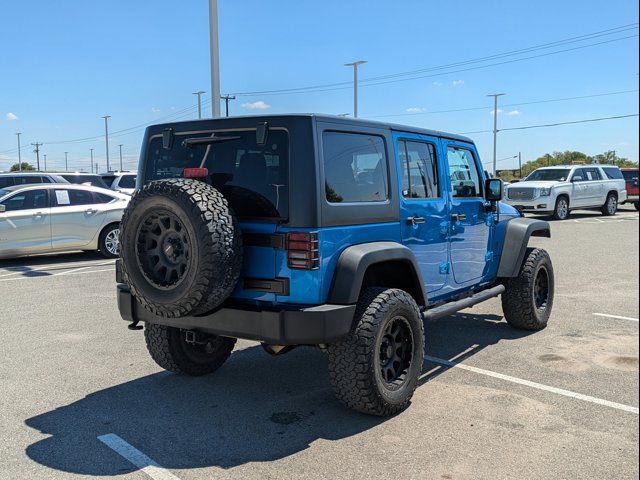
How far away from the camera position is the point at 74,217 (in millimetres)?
11820

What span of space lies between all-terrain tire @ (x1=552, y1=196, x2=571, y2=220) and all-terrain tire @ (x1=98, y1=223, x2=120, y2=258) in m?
14.9

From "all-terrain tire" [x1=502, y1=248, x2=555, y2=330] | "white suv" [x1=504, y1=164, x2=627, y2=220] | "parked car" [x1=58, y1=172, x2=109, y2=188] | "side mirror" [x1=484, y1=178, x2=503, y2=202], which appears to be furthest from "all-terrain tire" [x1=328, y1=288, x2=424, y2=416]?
"white suv" [x1=504, y1=164, x2=627, y2=220]

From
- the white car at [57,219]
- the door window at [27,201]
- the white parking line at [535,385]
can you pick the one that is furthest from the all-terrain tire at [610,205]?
the white parking line at [535,385]

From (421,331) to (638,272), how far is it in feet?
11.4

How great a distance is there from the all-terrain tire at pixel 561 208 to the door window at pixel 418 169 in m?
17.3

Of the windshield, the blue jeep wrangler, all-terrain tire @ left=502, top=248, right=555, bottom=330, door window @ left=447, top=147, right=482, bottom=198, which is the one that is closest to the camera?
the blue jeep wrangler

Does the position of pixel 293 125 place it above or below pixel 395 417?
above

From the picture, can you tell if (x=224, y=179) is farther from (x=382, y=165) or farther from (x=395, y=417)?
(x=395, y=417)

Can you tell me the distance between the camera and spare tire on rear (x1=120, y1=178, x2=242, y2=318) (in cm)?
364

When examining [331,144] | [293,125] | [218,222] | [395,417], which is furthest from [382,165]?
[395,417]

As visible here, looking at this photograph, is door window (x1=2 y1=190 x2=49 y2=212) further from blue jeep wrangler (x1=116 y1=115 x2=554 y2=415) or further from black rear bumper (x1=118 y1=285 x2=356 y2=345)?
black rear bumper (x1=118 y1=285 x2=356 y2=345)

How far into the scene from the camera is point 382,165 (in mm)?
4531

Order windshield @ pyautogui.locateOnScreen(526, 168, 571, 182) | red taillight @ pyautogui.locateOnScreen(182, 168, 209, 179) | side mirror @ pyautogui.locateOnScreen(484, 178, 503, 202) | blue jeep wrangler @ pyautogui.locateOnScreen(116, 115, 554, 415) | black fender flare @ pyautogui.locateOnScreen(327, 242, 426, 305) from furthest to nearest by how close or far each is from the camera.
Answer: windshield @ pyautogui.locateOnScreen(526, 168, 571, 182) < side mirror @ pyautogui.locateOnScreen(484, 178, 503, 202) < red taillight @ pyautogui.locateOnScreen(182, 168, 209, 179) < black fender flare @ pyautogui.locateOnScreen(327, 242, 426, 305) < blue jeep wrangler @ pyautogui.locateOnScreen(116, 115, 554, 415)

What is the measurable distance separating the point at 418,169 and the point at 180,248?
2113 millimetres
